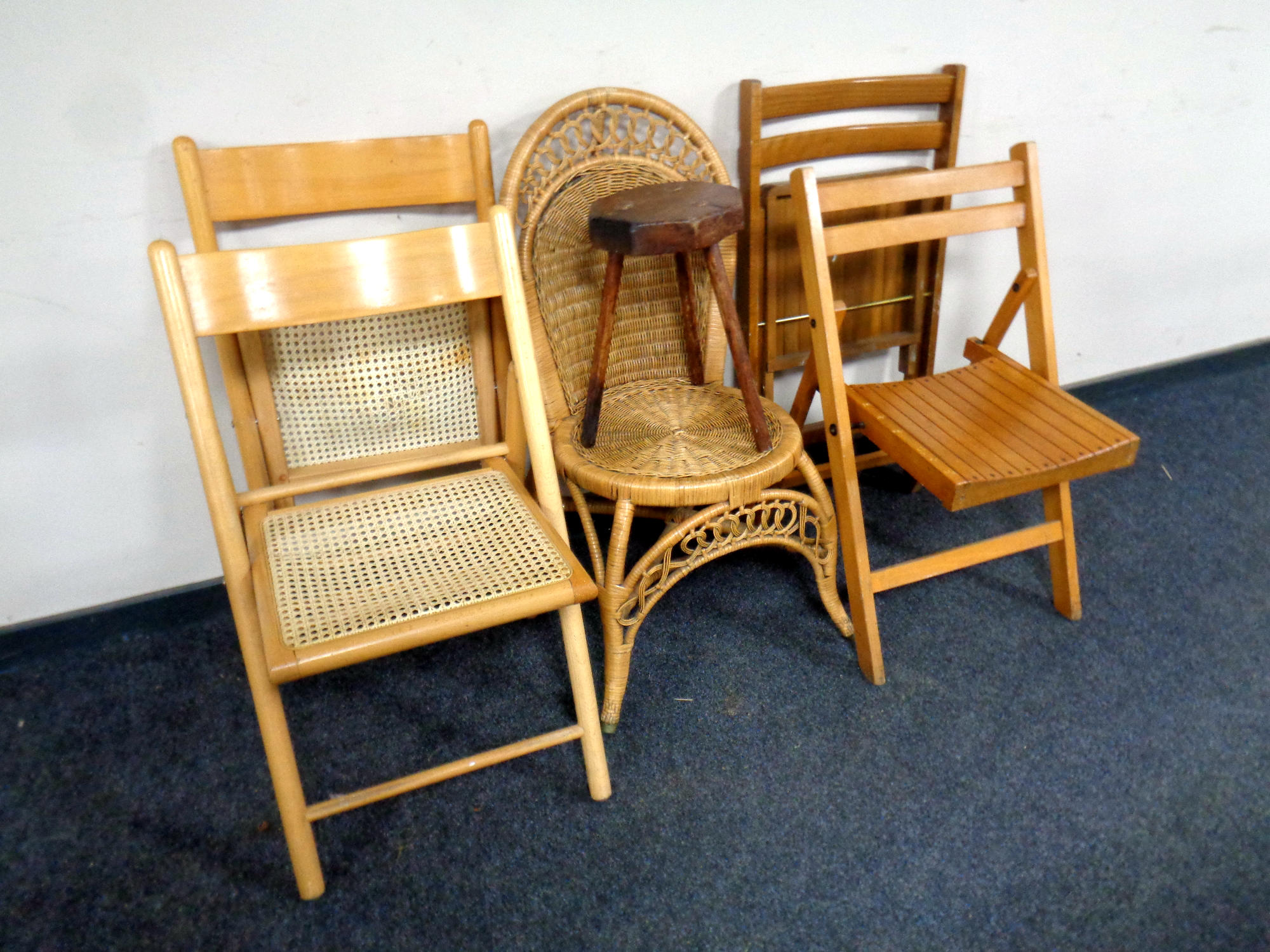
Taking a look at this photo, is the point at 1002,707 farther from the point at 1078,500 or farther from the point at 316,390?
the point at 316,390

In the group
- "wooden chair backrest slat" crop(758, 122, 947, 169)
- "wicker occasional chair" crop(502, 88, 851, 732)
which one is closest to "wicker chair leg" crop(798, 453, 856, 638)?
"wicker occasional chair" crop(502, 88, 851, 732)

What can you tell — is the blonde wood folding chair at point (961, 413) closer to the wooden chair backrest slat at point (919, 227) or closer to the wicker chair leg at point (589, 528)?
the wooden chair backrest slat at point (919, 227)

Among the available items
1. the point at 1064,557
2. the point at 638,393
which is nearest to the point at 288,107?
the point at 638,393

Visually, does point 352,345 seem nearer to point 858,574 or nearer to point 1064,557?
point 858,574

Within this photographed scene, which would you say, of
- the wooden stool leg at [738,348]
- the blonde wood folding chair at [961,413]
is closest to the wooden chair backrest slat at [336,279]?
the wooden stool leg at [738,348]

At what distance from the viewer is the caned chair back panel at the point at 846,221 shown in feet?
5.68

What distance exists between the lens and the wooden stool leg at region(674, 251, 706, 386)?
161 centimetres

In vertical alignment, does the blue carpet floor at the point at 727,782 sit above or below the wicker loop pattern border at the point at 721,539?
below

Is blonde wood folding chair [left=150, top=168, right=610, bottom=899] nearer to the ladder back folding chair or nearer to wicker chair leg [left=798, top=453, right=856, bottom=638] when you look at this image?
wicker chair leg [left=798, top=453, right=856, bottom=638]

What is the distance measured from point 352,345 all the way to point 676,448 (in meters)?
0.58

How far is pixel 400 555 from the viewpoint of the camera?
1235 mm

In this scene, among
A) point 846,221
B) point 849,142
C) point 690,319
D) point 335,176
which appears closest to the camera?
point 335,176

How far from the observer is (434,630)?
3.56 ft

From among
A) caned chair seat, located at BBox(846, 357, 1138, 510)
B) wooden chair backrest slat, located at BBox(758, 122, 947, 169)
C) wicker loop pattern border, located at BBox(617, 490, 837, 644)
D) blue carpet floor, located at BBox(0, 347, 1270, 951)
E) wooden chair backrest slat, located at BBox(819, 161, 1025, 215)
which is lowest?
blue carpet floor, located at BBox(0, 347, 1270, 951)
